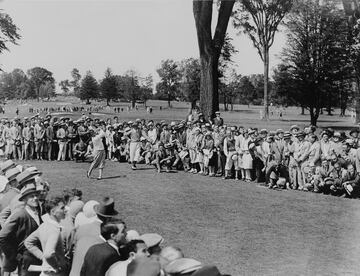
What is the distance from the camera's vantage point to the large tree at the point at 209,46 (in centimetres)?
2045

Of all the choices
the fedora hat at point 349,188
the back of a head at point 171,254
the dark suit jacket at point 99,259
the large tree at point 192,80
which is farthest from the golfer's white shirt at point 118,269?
the large tree at point 192,80

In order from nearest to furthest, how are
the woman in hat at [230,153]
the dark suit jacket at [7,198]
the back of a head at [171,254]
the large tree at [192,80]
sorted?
1. the back of a head at [171,254]
2. the dark suit jacket at [7,198]
3. the woman in hat at [230,153]
4. the large tree at [192,80]

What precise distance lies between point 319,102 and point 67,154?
29.4m

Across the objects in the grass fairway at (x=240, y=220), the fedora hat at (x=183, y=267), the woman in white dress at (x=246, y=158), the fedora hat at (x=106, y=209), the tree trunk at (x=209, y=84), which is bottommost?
the grass fairway at (x=240, y=220)

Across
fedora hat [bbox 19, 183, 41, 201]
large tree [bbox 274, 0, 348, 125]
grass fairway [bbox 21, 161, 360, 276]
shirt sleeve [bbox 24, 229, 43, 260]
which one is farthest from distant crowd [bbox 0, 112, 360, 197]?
large tree [bbox 274, 0, 348, 125]

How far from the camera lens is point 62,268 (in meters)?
5.02

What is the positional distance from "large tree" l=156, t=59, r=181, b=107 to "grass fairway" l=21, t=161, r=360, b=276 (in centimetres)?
8361

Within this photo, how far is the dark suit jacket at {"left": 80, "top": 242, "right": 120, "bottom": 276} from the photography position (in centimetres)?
427

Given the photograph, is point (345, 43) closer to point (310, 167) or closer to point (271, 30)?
point (271, 30)

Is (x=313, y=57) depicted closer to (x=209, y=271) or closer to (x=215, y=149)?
(x=215, y=149)

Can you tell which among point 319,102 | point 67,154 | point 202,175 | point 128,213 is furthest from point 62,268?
point 319,102

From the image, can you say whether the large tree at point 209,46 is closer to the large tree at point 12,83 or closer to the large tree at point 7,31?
the large tree at point 7,31

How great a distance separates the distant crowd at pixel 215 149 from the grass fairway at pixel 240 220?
906 mm

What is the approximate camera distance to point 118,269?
4.07 m
